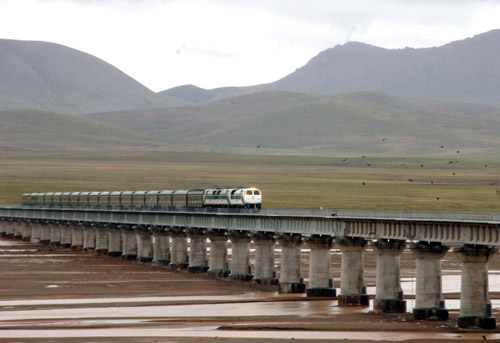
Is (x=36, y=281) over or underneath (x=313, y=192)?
underneath

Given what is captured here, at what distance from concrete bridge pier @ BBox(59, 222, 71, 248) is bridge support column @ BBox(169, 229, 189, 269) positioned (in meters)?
37.6

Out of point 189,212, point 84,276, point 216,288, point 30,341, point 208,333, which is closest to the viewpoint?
point 30,341

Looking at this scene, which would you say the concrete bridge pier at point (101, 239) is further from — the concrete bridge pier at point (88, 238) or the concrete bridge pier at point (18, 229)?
the concrete bridge pier at point (18, 229)

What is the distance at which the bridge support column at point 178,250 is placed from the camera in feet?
321

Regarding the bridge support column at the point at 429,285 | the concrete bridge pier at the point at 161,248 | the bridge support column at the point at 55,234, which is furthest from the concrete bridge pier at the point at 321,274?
the bridge support column at the point at 55,234

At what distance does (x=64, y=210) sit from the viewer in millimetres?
132250

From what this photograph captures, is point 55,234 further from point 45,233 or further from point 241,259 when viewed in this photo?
point 241,259

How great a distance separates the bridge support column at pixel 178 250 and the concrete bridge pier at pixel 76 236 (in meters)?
32.5

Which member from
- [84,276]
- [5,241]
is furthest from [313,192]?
[84,276]

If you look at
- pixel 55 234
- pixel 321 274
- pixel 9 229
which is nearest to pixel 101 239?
pixel 55 234

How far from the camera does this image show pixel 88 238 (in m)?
126

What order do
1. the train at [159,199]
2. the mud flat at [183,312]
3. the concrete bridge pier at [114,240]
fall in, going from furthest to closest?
the concrete bridge pier at [114,240], the train at [159,199], the mud flat at [183,312]

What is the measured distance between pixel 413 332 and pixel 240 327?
8.55 metres

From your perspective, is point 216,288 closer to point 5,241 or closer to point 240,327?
point 240,327
